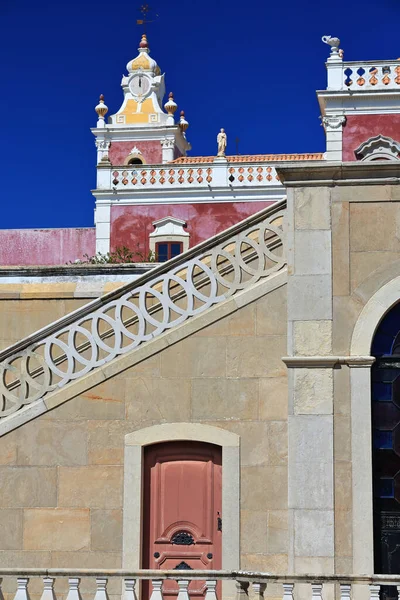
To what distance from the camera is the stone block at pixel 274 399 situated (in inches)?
515

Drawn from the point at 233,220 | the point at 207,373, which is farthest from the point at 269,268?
the point at 233,220

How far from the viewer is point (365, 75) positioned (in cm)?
3647

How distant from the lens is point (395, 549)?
41.3ft

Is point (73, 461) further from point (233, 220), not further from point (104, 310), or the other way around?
point (233, 220)

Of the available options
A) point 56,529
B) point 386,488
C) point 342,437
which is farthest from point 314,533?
point 56,529

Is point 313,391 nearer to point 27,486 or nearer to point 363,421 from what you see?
point 363,421

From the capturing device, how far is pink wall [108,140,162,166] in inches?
1901

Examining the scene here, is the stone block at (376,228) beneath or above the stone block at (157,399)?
above

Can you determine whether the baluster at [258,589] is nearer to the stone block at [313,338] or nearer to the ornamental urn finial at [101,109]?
the stone block at [313,338]

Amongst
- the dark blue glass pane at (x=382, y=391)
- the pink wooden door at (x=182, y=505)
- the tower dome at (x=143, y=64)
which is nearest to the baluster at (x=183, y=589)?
the pink wooden door at (x=182, y=505)

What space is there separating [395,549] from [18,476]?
4.06 metres

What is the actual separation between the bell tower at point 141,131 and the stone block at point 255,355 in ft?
113

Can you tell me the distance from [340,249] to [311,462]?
225cm

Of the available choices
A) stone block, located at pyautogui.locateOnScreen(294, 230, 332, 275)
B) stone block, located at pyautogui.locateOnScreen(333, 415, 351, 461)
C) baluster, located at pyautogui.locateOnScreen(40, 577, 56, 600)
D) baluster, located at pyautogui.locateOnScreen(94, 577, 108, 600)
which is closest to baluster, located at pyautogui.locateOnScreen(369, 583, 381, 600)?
stone block, located at pyautogui.locateOnScreen(333, 415, 351, 461)
